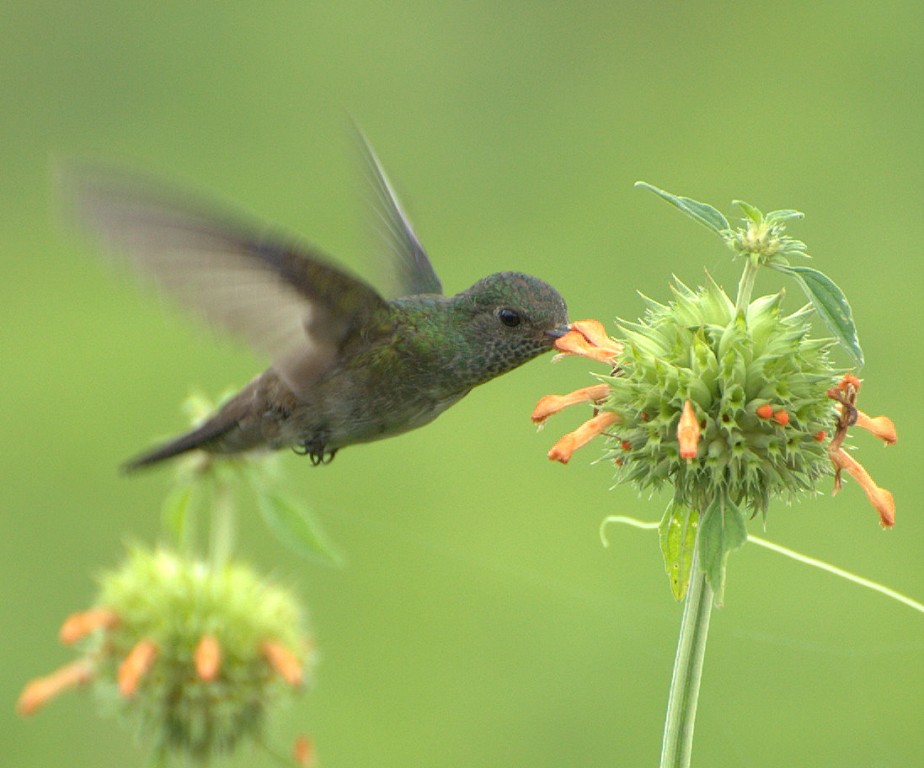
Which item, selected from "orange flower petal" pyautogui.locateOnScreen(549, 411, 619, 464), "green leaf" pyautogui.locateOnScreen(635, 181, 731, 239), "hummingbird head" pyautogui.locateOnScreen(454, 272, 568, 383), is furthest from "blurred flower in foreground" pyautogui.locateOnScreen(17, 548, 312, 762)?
"green leaf" pyautogui.locateOnScreen(635, 181, 731, 239)

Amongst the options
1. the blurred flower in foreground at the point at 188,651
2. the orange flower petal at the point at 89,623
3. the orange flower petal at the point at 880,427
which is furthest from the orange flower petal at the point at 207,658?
the orange flower petal at the point at 880,427

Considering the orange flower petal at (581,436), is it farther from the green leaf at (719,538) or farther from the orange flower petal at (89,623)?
the orange flower petal at (89,623)

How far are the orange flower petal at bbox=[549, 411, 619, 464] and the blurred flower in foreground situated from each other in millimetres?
783

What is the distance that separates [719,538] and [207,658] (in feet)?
3.26

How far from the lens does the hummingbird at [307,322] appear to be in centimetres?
154

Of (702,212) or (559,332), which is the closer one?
(702,212)

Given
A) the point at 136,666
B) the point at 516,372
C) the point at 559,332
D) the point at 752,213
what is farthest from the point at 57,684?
the point at 516,372

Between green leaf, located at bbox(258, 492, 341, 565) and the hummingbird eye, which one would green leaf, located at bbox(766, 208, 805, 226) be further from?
green leaf, located at bbox(258, 492, 341, 565)

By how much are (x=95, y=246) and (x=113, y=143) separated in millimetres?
5238

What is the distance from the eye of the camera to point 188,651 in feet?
6.94

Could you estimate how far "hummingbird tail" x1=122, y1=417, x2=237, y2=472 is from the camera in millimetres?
2025

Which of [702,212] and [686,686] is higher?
[702,212]

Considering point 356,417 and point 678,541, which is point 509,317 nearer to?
point 356,417

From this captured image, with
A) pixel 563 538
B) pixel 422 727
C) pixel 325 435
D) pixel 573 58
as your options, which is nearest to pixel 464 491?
pixel 563 538
